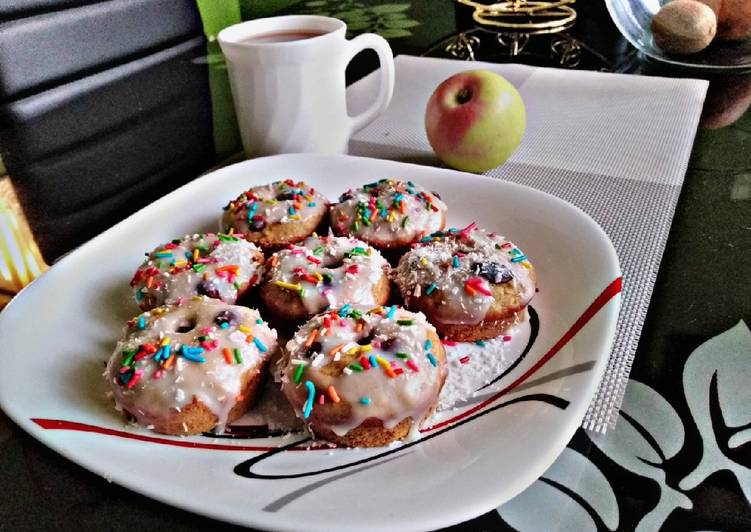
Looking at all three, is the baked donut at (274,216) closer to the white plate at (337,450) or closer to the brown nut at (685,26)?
the white plate at (337,450)

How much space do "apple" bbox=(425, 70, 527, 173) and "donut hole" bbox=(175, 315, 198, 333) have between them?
0.77m

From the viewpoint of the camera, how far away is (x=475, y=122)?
1.41 meters

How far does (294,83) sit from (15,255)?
65cm

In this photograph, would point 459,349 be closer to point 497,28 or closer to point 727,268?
point 727,268

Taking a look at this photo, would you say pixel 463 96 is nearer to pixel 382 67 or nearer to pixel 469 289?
pixel 382 67

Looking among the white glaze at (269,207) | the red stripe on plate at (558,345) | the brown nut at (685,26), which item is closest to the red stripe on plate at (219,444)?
the red stripe on plate at (558,345)

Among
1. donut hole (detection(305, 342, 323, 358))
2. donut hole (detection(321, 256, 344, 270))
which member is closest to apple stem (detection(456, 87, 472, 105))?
donut hole (detection(321, 256, 344, 270))

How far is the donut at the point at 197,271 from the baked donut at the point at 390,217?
0.59 ft

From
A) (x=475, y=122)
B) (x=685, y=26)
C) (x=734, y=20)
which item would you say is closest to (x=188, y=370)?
(x=475, y=122)

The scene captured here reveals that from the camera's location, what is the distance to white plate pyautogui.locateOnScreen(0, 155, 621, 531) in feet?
2.20

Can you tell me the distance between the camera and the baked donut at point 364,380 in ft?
2.52

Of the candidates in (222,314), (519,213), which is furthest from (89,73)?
(519,213)

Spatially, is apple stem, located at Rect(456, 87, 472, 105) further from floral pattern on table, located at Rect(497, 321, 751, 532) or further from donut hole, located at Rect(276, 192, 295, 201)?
floral pattern on table, located at Rect(497, 321, 751, 532)

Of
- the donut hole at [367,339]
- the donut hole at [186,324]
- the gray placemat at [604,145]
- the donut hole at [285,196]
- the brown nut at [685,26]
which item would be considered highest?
the brown nut at [685,26]
